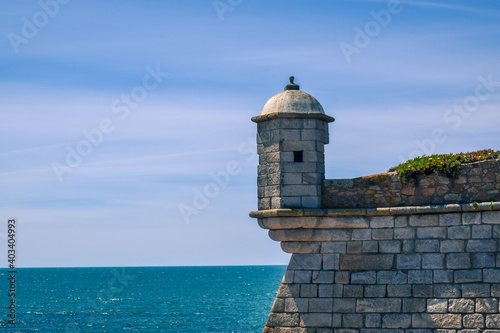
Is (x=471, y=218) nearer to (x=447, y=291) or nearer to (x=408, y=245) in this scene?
(x=408, y=245)

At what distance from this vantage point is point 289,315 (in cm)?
1305

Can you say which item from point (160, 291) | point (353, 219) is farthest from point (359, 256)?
point (160, 291)

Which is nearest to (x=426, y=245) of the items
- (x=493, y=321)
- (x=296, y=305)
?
(x=493, y=321)

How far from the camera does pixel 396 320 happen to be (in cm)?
1238

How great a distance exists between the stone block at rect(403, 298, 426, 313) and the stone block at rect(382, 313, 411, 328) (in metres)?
0.12

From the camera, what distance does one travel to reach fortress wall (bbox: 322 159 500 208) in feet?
40.0

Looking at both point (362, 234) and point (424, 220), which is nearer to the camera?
point (424, 220)

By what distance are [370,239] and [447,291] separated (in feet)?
5.09

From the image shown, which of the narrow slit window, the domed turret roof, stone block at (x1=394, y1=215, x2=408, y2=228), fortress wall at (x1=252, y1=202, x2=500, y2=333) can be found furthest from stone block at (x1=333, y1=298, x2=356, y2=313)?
the domed turret roof

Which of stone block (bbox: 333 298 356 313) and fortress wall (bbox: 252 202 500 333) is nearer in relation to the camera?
fortress wall (bbox: 252 202 500 333)

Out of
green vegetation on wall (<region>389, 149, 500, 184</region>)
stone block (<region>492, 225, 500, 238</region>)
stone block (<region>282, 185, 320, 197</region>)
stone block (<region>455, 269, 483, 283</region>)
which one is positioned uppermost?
green vegetation on wall (<region>389, 149, 500, 184</region>)

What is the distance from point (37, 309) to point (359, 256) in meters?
57.8

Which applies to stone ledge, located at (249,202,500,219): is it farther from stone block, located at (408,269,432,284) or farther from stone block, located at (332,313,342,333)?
stone block, located at (332,313,342,333)

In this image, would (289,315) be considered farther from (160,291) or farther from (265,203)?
(160,291)
